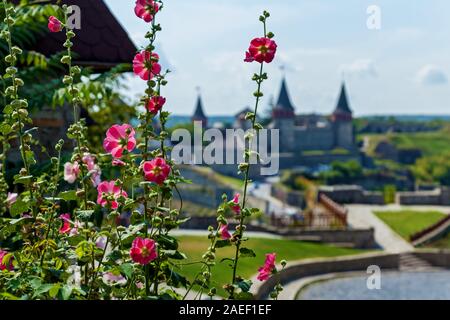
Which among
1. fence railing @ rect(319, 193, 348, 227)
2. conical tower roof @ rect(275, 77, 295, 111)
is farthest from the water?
conical tower roof @ rect(275, 77, 295, 111)

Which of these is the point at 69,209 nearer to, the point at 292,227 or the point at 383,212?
the point at 292,227

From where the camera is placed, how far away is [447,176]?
287ft

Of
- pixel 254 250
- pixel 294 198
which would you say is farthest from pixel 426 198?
pixel 254 250

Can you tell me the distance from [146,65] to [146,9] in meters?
0.25

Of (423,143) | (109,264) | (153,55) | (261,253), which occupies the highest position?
(423,143)

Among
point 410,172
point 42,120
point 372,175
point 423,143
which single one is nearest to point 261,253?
point 42,120

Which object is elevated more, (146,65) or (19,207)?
(146,65)

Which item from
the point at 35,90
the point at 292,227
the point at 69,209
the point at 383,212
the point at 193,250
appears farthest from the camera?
the point at 383,212

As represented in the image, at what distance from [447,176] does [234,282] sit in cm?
8798

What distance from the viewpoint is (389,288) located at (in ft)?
60.4

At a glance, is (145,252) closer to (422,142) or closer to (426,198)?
(426,198)

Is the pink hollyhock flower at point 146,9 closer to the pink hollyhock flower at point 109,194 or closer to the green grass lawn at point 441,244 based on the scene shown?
the pink hollyhock flower at point 109,194

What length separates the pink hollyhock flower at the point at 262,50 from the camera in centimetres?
328
